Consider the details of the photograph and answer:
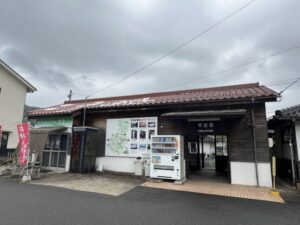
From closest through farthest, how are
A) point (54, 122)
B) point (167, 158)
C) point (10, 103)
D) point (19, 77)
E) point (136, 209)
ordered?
point (136, 209) → point (167, 158) → point (54, 122) → point (10, 103) → point (19, 77)

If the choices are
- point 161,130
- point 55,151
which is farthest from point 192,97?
point 55,151

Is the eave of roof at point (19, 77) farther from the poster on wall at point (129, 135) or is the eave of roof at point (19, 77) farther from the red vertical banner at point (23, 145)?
the poster on wall at point (129, 135)

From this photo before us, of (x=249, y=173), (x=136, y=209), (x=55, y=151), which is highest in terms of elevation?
(x=55, y=151)

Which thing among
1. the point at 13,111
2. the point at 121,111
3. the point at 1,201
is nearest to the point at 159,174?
the point at 121,111

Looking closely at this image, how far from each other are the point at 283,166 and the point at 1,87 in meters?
19.3

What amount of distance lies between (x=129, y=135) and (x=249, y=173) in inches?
212

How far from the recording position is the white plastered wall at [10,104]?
631 inches

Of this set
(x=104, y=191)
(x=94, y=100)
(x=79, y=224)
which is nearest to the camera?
(x=79, y=224)

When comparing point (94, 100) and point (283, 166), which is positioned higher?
point (94, 100)

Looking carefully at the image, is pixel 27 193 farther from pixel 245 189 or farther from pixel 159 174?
pixel 245 189

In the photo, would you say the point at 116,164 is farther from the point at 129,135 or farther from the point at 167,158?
the point at 167,158

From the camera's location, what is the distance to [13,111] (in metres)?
16.8

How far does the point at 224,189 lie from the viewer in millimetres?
7207

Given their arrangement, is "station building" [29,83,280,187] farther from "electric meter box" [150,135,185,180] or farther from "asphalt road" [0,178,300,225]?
"asphalt road" [0,178,300,225]
